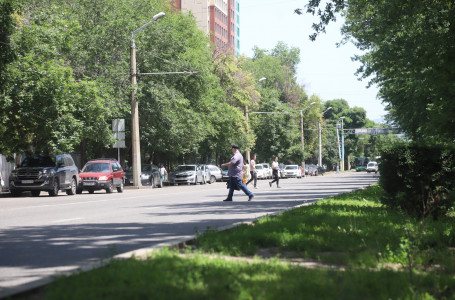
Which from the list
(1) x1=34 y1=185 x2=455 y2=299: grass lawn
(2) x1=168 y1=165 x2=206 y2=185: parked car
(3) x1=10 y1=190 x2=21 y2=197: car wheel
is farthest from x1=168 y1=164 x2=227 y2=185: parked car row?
(1) x1=34 y1=185 x2=455 y2=299: grass lawn

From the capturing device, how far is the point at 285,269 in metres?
7.04

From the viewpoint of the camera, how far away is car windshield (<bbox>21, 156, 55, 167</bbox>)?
1204 inches

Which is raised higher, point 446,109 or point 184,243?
point 446,109

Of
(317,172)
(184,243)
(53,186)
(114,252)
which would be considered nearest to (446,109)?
(184,243)

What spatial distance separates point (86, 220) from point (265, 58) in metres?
98.4

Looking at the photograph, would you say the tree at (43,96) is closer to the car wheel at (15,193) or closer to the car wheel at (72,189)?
the car wheel at (72,189)

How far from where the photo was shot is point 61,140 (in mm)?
31453

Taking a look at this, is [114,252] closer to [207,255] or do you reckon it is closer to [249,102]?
[207,255]

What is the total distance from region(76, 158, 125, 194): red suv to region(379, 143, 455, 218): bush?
21.5 metres

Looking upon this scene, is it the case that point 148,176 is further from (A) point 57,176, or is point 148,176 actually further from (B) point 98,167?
(A) point 57,176

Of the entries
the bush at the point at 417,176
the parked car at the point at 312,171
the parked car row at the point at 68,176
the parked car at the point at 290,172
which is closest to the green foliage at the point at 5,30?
the parked car row at the point at 68,176

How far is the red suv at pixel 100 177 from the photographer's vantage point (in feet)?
113

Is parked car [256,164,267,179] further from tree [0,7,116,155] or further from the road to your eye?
the road

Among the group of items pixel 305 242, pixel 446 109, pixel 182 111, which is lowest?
pixel 305 242
